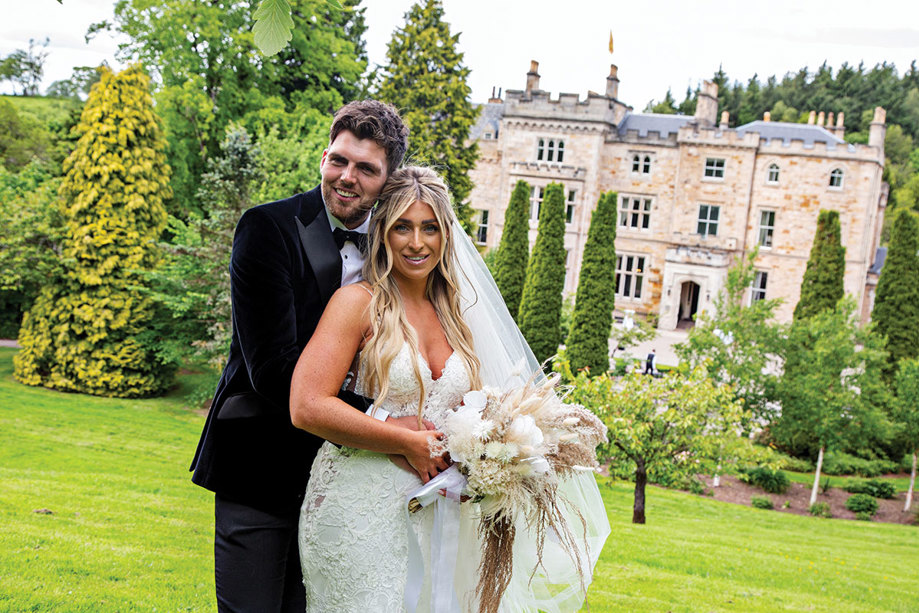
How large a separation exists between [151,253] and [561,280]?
10.8m

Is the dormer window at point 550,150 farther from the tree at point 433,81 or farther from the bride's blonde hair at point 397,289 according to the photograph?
the bride's blonde hair at point 397,289

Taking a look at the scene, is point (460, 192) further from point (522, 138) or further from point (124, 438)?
point (124, 438)

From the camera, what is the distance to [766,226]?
3244 cm

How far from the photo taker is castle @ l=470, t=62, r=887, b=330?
A: 3173 cm

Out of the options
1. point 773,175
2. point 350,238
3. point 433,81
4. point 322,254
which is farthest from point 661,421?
point 773,175

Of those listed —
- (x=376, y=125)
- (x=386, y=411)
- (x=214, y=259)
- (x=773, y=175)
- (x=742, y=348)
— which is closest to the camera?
(x=386, y=411)

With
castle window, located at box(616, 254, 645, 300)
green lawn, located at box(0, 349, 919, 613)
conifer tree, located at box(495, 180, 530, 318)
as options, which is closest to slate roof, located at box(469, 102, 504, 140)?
castle window, located at box(616, 254, 645, 300)

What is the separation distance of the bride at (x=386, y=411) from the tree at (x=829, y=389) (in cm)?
1467

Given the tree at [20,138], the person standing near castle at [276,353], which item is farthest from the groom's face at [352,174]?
the tree at [20,138]

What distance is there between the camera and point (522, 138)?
109 feet

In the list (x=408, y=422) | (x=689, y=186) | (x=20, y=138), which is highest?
(x=689, y=186)

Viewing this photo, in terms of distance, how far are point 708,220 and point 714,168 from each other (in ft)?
7.30

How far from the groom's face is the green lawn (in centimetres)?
305

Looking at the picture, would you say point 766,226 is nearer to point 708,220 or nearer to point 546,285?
point 708,220
